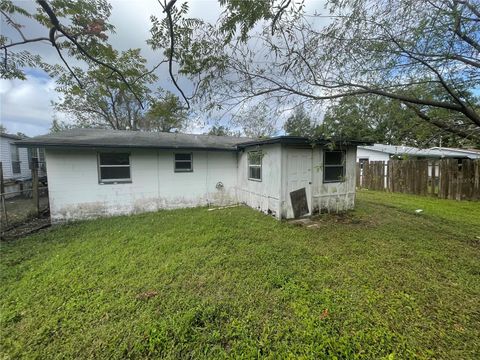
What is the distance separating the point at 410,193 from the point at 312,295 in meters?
11.2

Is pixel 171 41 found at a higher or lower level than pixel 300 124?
higher

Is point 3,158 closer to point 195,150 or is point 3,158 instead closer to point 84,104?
point 84,104

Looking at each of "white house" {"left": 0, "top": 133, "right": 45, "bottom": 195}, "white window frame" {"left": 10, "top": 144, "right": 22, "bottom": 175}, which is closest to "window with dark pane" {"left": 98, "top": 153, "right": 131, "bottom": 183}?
"white house" {"left": 0, "top": 133, "right": 45, "bottom": 195}

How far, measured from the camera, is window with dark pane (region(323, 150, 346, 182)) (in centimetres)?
708

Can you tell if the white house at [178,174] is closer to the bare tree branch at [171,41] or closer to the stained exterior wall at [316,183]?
the stained exterior wall at [316,183]

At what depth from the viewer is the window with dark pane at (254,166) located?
7516 mm

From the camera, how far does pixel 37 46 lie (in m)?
4.06

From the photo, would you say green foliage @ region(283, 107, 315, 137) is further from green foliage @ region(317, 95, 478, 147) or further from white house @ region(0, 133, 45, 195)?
white house @ region(0, 133, 45, 195)

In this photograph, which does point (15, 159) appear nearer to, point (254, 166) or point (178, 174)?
point (178, 174)

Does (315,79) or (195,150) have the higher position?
(315,79)

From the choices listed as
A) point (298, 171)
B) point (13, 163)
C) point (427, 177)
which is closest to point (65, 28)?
point (298, 171)

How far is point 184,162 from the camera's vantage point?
8.45 meters

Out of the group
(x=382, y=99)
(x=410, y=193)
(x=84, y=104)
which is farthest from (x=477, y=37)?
(x=84, y=104)

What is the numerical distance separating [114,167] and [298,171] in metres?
6.41
